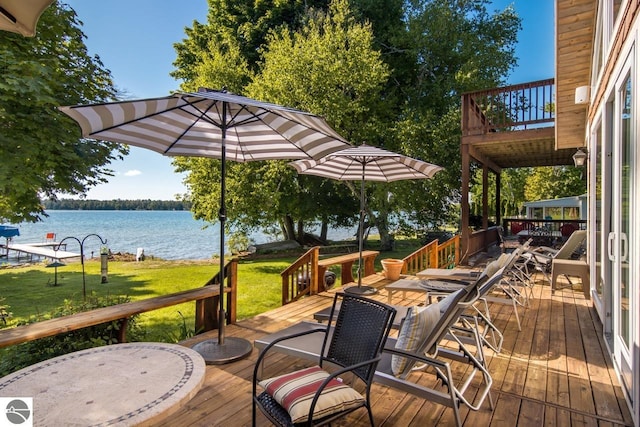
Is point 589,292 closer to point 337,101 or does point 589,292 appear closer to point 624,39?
point 624,39

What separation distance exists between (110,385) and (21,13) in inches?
74.2

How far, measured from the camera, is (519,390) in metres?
3.08

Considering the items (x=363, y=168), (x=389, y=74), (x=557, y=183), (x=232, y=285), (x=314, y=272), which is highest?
(x=389, y=74)

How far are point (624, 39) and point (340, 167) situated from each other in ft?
13.9

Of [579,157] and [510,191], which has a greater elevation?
[510,191]

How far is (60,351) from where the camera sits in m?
3.66

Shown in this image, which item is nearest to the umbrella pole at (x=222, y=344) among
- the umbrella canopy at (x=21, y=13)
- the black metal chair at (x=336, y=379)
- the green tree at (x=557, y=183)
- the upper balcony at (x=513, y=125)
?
the black metal chair at (x=336, y=379)

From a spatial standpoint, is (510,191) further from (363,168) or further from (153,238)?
(153,238)

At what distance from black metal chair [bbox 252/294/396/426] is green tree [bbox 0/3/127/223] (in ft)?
16.7

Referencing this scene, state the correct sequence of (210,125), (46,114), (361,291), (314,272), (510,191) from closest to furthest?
(210,125)
(46,114)
(361,291)
(314,272)
(510,191)

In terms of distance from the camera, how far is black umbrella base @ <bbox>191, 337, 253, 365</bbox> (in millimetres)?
3633

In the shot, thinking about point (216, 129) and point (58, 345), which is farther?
point (216, 129)

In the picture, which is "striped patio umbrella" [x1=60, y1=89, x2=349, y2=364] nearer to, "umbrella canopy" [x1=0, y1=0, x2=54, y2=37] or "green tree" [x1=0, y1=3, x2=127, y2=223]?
"umbrella canopy" [x1=0, y1=0, x2=54, y2=37]

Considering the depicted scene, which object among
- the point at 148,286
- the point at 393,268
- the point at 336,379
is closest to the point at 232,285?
the point at 336,379
